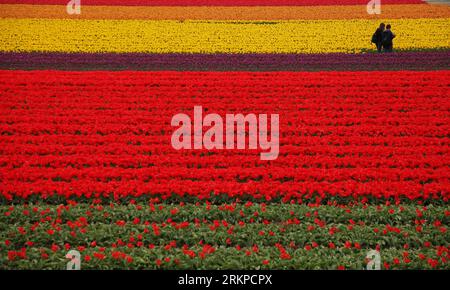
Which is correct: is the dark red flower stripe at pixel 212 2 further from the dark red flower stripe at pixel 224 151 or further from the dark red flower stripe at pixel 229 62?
the dark red flower stripe at pixel 224 151

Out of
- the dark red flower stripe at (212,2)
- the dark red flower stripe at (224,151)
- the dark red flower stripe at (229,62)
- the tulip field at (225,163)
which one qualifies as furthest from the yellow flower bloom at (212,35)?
the dark red flower stripe at (212,2)

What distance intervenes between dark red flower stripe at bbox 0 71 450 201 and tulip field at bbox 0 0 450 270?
1.5 inches

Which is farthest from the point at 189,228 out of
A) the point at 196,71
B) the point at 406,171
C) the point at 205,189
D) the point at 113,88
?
the point at 196,71

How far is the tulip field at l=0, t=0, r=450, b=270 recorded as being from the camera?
600cm

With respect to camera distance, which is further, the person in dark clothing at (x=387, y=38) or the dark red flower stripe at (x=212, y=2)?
the dark red flower stripe at (x=212, y=2)

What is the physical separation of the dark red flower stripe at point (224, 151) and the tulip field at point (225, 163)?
39 mm

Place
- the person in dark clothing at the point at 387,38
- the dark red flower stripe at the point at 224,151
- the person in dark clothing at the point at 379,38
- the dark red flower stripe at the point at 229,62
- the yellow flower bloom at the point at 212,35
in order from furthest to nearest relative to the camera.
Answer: the yellow flower bloom at the point at 212,35 → the person in dark clothing at the point at 379,38 → the person in dark clothing at the point at 387,38 → the dark red flower stripe at the point at 229,62 → the dark red flower stripe at the point at 224,151

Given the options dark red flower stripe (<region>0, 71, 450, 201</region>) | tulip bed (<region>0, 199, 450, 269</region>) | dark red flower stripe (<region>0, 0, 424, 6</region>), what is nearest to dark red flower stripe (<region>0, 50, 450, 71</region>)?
dark red flower stripe (<region>0, 71, 450, 201</region>)

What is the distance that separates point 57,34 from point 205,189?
1700 cm

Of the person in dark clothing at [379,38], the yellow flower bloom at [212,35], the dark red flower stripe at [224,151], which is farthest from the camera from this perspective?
the yellow flower bloom at [212,35]

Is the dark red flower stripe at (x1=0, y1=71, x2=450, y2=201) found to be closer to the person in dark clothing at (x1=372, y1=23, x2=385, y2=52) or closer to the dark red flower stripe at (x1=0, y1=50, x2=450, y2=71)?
the dark red flower stripe at (x1=0, y1=50, x2=450, y2=71)

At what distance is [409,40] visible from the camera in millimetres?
19484

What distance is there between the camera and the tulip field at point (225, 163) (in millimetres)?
5996

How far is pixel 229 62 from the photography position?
16.2 m
